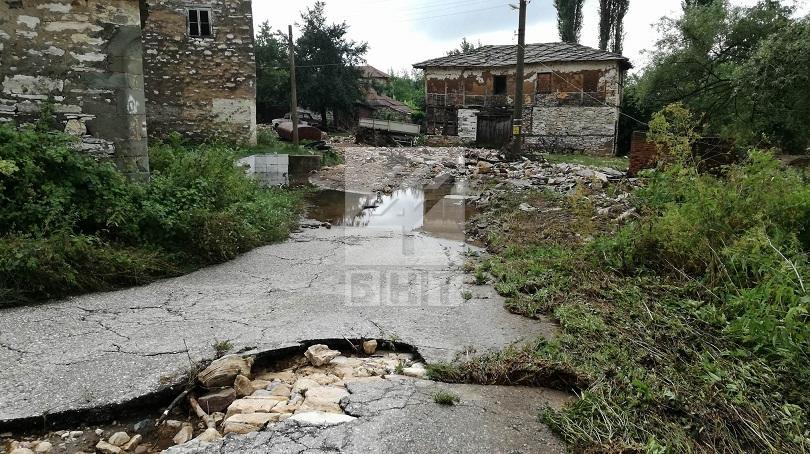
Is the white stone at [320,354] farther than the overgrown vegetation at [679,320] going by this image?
Yes

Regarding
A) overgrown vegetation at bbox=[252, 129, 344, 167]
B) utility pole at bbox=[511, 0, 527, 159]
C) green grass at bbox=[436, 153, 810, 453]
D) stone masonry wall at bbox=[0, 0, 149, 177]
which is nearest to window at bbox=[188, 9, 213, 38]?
overgrown vegetation at bbox=[252, 129, 344, 167]

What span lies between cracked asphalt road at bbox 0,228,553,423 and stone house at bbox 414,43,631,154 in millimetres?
20041

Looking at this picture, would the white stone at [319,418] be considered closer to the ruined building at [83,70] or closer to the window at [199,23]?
the ruined building at [83,70]

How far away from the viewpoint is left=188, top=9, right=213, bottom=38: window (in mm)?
14180

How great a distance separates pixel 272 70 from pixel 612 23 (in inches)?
821

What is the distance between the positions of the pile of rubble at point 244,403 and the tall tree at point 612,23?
3161cm

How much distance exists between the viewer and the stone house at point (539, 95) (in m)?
24.1

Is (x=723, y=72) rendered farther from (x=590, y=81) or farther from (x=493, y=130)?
(x=493, y=130)

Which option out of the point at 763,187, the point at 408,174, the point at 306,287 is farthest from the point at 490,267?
the point at 408,174

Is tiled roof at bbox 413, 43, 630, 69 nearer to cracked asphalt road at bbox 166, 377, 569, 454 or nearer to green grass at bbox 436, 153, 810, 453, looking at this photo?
green grass at bbox 436, 153, 810, 453

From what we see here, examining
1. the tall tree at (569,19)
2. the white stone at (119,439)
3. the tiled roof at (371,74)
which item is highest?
the tall tree at (569,19)

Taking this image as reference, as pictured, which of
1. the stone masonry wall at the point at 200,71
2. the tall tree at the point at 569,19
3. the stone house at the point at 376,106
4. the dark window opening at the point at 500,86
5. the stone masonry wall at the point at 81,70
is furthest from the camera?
the stone house at the point at 376,106

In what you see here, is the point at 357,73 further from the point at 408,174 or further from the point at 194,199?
the point at 194,199

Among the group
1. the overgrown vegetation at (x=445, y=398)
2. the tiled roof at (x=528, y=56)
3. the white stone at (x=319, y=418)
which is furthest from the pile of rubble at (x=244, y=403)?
the tiled roof at (x=528, y=56)
